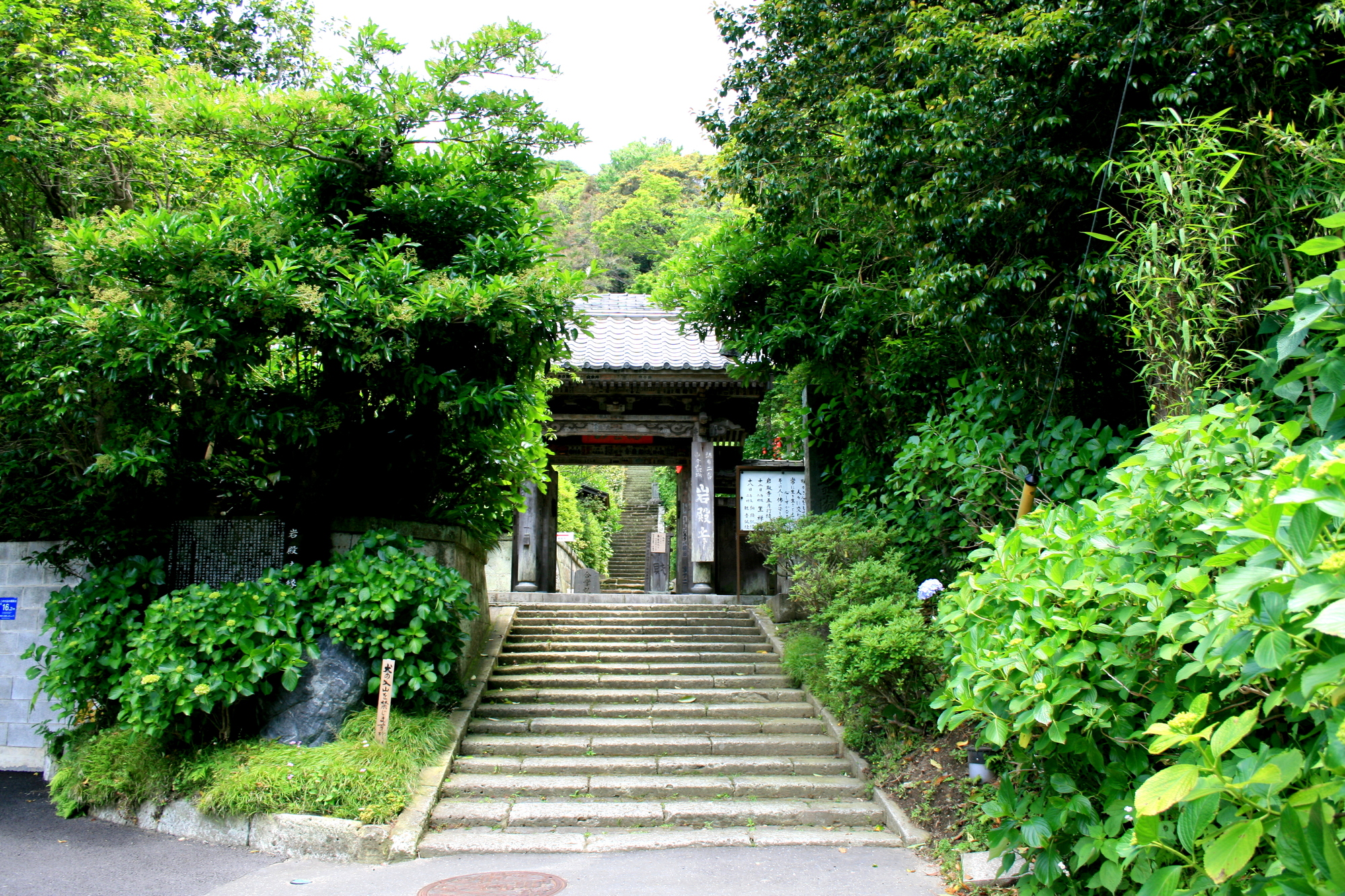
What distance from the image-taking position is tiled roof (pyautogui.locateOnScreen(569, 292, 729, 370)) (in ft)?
39.6

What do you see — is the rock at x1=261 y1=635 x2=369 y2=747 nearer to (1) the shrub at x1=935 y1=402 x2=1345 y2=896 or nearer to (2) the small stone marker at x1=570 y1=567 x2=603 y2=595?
(1) the shrub at x1=935 y1=402 x2=1345 y2=896

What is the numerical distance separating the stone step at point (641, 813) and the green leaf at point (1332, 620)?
4.72 meters

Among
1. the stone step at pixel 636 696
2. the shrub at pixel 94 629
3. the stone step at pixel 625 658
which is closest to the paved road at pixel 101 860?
the shrub at pixel 94 629

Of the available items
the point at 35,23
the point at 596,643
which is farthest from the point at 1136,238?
the point at 35,23

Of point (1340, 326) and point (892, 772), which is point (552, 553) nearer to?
point (892, 772)

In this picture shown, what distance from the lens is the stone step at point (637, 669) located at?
27.5 feet

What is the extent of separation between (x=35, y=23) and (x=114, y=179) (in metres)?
1.12


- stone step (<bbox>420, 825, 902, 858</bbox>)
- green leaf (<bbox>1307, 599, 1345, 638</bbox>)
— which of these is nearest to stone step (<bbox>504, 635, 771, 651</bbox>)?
stone step (<bbox>420, 825, 902, 858</bbox>)

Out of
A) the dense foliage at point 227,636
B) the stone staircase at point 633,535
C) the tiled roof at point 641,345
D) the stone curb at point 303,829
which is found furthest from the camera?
the stone staircase at point 633,535

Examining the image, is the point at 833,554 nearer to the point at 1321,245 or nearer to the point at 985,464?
the point at 985,464

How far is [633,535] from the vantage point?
2838 centimetres

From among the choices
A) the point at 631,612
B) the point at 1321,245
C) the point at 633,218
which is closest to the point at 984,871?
the point at 1321,245

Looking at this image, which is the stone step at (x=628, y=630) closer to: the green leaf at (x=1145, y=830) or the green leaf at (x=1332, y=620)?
the green leaf at (x=1145, y=830)

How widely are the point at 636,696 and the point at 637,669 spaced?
721 millimetres
